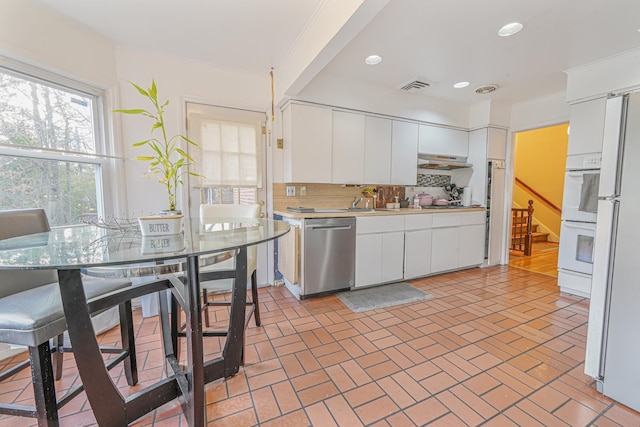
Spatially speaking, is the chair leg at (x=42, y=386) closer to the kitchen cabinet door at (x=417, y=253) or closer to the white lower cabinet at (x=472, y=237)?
the kitchen cabinet door at (x=417, y=253)

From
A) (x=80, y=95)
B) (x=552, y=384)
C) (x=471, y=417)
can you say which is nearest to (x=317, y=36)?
(x=80, y=95)

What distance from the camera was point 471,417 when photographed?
4.29ft

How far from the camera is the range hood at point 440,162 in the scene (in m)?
3.71

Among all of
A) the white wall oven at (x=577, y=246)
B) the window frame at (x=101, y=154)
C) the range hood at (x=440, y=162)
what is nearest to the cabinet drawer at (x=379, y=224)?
the range hood at (x=440, y=162)

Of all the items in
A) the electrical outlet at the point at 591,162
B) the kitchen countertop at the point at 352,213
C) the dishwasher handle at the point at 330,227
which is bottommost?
the dishwasher handle at the point at 330,227

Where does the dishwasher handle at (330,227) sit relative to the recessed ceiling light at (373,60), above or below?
below

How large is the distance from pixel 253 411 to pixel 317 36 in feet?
8.18

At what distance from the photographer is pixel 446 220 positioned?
3.48m

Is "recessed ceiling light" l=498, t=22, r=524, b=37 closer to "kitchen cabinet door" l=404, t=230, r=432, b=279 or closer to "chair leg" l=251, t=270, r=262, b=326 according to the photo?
"kitchen cabinet door" l=404, t=230, r=432, b=279

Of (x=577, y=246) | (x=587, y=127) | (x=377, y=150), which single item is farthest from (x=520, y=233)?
(x=377, y=150)

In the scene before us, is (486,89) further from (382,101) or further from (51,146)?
(51,146)

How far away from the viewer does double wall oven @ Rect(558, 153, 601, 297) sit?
2752 millimetres

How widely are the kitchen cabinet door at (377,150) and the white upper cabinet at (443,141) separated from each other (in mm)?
590

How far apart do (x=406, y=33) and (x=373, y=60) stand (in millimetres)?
478
